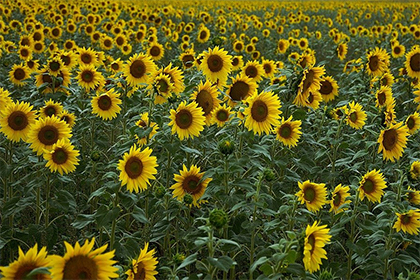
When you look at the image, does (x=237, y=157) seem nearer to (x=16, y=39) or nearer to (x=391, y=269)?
(x=391, y=269)

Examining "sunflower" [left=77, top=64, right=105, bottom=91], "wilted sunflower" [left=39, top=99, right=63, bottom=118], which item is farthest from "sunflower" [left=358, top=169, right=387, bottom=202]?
"sunflower" [left=77, top=64, right=105, bottom=91]

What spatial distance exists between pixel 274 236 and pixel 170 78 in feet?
4.60

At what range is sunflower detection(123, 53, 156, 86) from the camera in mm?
4062

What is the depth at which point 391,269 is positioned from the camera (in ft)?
10.6

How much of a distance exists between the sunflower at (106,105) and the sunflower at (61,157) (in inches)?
42.1

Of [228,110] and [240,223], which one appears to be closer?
[240,223]

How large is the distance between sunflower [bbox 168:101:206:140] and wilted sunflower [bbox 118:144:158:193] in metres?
0.45

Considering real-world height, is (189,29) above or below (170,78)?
above

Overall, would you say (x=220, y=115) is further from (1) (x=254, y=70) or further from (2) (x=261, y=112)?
(1) (x=254, y=70)

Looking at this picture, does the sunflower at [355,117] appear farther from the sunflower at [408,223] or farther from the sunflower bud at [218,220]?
the sunflower bud at [218,220]

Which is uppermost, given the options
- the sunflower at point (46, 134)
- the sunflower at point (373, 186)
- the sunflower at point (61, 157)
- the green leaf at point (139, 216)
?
the sunflower at point (46, 134)

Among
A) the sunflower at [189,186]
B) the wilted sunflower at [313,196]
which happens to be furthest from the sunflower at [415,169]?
the sunflower at [189,186]

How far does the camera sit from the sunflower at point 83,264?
172 cm

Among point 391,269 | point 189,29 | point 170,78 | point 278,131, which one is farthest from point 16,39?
point 391,269
